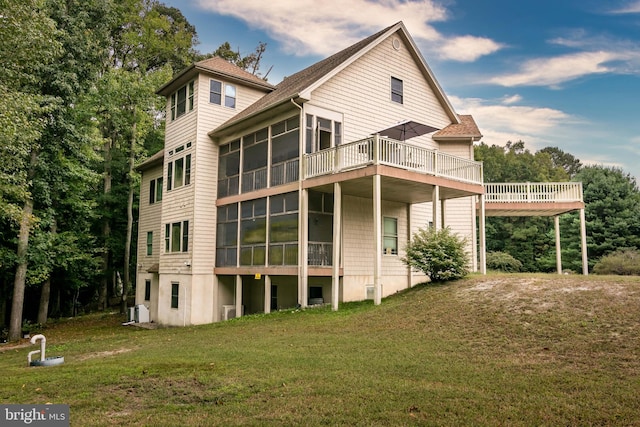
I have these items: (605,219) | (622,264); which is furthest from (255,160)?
(605,219)

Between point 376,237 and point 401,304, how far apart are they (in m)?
2.20

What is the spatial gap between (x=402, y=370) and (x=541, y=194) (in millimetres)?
17204

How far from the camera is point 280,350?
9.88m

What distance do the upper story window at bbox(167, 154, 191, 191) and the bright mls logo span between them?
1561 centimetres

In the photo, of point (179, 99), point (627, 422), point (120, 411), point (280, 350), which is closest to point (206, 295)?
point (179, 99)

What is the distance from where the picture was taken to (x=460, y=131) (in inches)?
855

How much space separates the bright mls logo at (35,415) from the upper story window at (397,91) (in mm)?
16999

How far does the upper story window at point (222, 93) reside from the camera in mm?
21250

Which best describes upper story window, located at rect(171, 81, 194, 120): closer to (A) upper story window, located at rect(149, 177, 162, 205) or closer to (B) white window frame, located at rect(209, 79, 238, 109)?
(B) white window frame, located at rect(209, 79, 238, 109)

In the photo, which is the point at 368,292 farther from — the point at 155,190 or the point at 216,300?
the point at 155,190

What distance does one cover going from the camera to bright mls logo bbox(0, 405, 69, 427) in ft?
19.0

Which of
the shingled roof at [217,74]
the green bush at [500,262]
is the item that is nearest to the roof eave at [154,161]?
the shingled roof at [217,74]

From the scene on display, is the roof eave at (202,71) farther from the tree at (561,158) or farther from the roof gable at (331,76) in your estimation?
the tree at (561,158)

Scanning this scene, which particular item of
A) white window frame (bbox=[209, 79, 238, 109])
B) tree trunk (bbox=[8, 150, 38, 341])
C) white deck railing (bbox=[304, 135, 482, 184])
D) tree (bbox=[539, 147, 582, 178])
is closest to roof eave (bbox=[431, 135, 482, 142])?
white deck railing (bbox=[304, 135, 482, 184])
